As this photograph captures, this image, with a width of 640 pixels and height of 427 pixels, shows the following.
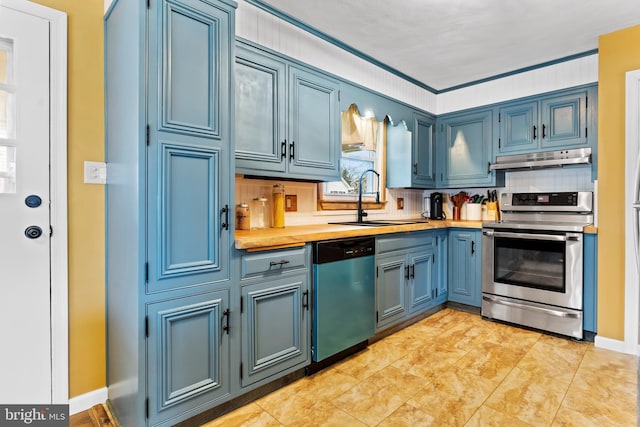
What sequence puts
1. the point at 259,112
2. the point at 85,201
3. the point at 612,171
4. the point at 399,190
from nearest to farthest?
the point at 85,201
the point at 259,112
the point at 612,171
the point at 399,190

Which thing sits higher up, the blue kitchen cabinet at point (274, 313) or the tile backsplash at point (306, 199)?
the tile backsplash at point (306, 199)

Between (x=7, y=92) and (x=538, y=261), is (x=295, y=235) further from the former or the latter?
(x=538, y=261)

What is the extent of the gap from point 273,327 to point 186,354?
1.66ft

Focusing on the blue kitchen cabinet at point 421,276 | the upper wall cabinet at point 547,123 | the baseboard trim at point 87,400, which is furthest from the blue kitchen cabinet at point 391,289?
the baseboard trim at point 87,400

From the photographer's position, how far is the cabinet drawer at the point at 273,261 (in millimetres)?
1839

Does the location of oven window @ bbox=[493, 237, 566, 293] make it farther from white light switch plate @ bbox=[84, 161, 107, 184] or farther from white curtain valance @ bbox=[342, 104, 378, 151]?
white light switch plate @ bbox=[84, 161, 107, 184]

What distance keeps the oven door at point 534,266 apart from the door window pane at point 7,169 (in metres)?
3.49

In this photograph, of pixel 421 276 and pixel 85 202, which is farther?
pixel 421 276

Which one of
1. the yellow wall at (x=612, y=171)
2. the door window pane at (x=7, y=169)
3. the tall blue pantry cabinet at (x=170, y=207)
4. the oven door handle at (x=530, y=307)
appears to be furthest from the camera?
the oven door handle at (x=530, y=307)

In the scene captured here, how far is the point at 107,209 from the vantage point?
189cm

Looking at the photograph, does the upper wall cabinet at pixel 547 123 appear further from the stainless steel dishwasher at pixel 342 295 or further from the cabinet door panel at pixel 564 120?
the stainless steel dishwasher at pixel 342 295

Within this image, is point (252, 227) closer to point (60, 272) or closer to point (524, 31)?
point (60, 272)

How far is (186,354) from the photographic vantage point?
1617 mm

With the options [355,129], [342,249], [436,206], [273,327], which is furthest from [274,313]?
[436,206]
